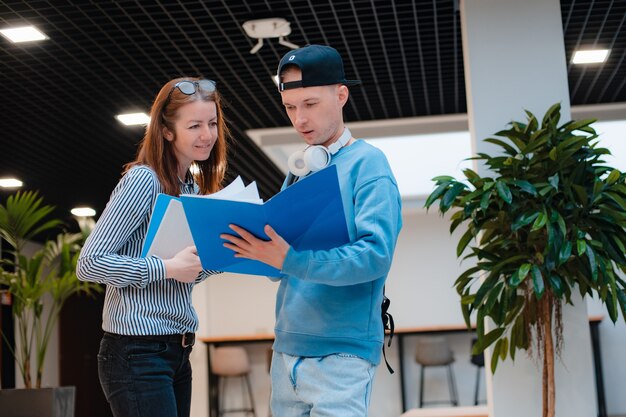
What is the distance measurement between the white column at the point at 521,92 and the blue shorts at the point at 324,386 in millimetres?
2402

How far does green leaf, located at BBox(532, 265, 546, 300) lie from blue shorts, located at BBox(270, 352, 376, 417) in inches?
69.8

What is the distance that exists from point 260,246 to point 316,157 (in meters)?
0.24

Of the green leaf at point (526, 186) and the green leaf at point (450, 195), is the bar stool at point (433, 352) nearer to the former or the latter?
the green leaf at point (450, 195)

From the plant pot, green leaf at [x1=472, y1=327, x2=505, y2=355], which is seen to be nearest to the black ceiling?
green leaf at [x1=472, y1=327, x2=505, y2=355]

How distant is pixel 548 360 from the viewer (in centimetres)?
352

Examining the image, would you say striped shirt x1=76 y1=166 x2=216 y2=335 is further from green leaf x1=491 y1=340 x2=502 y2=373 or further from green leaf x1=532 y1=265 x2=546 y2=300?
green leaf x1=491 y1=340 x2=502 y2=373

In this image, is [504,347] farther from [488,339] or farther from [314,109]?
→ [314,109]

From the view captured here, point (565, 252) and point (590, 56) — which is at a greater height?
point (590, 56)

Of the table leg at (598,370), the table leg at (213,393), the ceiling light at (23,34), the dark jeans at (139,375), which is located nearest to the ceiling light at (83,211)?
the table leg at (213,393)

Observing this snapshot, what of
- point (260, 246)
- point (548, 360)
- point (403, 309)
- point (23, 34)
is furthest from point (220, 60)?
point (403, 309)

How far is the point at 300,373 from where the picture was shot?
1.60 meters

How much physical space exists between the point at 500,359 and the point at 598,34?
2467mm

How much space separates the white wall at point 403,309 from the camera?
991 cm

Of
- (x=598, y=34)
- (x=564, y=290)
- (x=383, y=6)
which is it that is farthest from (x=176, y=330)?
(x=598, y=34)
